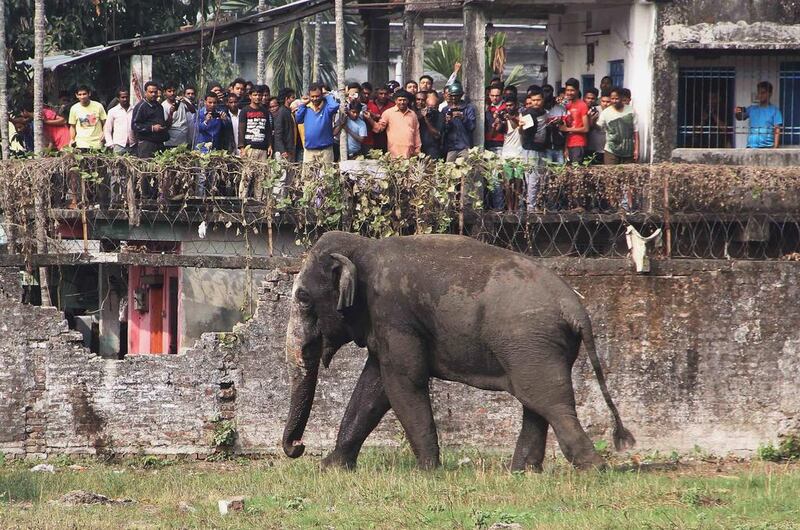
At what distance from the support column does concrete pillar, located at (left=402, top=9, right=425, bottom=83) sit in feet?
1.74

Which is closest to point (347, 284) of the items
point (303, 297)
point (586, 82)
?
point (303, 297)

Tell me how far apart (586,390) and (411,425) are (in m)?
3.36

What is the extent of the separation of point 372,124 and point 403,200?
72.4 inches

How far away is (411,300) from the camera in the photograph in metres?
14.4

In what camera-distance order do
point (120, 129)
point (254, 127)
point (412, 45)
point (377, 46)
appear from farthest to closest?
point (377, 46), point (412, 45), point (120, 129), point (254, 127)

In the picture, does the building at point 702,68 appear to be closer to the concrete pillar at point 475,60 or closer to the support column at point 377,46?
the concrete pillar at point 475,60

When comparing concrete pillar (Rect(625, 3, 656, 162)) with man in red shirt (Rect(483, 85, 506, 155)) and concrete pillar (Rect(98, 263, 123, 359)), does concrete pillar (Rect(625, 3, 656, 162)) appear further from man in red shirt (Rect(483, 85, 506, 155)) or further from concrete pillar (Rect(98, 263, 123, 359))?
concrete pillar (Rect(98, 263, 123, 359))

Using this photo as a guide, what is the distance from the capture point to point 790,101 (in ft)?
70.1

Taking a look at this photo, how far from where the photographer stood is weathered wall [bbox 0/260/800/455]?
17.2 metres

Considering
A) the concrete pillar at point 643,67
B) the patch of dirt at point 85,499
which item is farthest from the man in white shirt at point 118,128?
the patch of dirt at point 85,499

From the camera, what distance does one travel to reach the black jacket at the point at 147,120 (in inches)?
760

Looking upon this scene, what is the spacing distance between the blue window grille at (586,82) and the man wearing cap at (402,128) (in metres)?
5.29

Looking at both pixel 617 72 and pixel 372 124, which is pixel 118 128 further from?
pixel 617 72

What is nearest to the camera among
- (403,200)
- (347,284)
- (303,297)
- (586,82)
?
(347,284)
